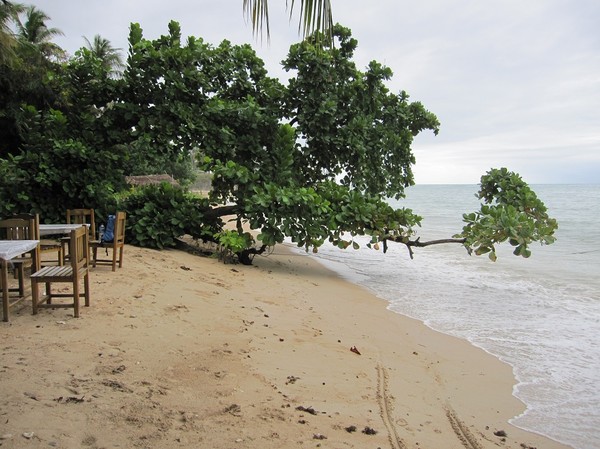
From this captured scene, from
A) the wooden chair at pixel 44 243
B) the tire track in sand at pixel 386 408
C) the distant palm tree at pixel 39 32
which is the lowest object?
the tire track in sand at pixel 386 408

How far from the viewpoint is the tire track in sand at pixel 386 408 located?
121 inches

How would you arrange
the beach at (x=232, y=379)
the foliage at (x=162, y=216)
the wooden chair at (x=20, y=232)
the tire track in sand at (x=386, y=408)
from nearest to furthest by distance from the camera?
1. the beach at (x=232, y=379)
2. the tire track in sand at (x=386, y=408)
3. the wooden chair at (x=20, y=232)
4. the foliage at (x=162, y=216)

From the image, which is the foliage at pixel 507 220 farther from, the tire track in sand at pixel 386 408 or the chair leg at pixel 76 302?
the chair leg at pixel 76 302

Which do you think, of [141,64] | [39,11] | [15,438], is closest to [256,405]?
[15,438]

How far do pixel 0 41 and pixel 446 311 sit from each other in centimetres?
1865

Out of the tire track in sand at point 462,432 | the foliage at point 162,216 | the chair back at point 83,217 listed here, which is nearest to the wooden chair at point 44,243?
the chair back at point 83,217

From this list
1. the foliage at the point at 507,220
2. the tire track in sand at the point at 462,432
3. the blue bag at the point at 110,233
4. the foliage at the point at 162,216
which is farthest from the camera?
the foliage at the point at 162,216

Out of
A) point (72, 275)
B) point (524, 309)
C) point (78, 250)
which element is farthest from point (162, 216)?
point (524, 309)

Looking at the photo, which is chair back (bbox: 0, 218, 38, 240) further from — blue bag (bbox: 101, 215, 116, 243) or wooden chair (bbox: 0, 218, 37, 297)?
blue bag (bbox: 101, 215, 116, 243)

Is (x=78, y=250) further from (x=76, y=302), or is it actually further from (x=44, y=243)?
(x=44, y=243)

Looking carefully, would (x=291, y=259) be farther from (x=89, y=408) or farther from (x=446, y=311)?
(x=89, y=408)

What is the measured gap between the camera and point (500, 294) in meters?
9.20

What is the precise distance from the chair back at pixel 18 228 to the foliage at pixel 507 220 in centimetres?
691

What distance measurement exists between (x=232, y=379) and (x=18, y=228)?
12.1ft
